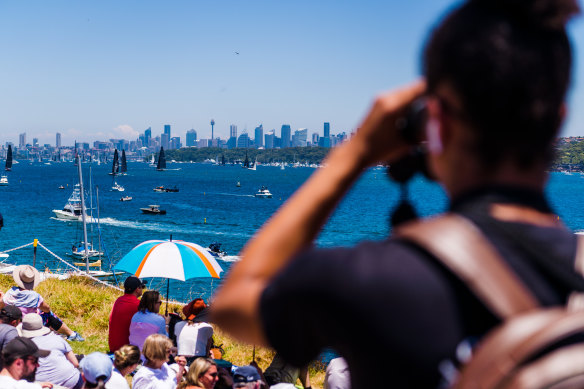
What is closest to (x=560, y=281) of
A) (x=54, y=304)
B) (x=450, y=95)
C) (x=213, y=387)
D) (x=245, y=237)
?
(x=450, y=95)

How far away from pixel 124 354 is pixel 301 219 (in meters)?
5.65

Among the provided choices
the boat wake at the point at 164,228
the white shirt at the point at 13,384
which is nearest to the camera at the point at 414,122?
the white shirt at the point at 13,384

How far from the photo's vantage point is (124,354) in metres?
6.00

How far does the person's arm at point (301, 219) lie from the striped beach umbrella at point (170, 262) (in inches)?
299

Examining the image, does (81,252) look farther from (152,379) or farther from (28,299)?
(152,379)

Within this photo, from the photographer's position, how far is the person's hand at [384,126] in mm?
983

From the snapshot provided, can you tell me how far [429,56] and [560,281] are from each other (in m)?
0.43

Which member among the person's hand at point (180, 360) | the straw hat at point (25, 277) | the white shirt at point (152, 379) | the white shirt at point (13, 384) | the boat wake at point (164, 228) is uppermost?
the straw hat at point (25, 277)

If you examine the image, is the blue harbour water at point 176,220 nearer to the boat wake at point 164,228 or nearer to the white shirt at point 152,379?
the boat wake at point 164,228

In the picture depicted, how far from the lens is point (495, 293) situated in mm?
794

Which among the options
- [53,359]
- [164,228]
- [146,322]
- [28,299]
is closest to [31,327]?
[53,359]

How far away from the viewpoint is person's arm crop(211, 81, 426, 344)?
95cm

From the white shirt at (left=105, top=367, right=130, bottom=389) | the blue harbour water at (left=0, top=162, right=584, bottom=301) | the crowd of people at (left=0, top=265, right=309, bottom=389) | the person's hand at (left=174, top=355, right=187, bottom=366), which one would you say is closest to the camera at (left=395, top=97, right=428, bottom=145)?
the crowd of people at (left=0, top=265, right=309, bottom=389)

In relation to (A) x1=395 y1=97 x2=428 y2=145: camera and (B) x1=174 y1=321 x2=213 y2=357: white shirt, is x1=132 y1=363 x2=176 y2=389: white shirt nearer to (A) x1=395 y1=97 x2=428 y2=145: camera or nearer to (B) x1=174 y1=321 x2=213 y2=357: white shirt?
(B) x1=174 y1=321 x2=213 y2=357: white shirt
